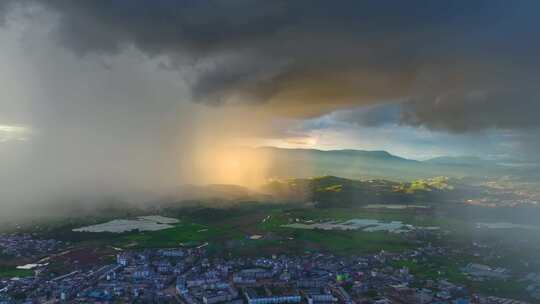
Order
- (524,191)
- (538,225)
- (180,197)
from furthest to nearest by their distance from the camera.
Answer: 1. (524,191)
2. (180,197)
3. (538,225)

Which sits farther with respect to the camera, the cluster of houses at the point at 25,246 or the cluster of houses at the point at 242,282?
the cluster of houses at the point at 25,246

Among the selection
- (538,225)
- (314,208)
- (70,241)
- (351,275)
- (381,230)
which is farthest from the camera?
(314,208)

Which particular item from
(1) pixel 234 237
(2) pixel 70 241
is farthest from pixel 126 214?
(1) pixel 234 237

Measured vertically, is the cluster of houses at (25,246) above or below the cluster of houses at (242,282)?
above

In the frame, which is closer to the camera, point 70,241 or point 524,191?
point 70,241

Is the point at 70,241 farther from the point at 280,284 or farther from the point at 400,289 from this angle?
the point at 400,289

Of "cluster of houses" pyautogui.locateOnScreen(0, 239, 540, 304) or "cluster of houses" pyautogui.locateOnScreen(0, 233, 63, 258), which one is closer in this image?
"cluster of houses" pyautogui.locateOnScreen(0, 239, 540, 304)

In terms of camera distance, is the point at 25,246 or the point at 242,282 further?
the point at 25,246

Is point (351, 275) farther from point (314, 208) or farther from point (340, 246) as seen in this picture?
point (314, 208)

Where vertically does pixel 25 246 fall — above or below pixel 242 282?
above

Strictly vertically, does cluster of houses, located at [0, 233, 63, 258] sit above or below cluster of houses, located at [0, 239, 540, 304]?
above
